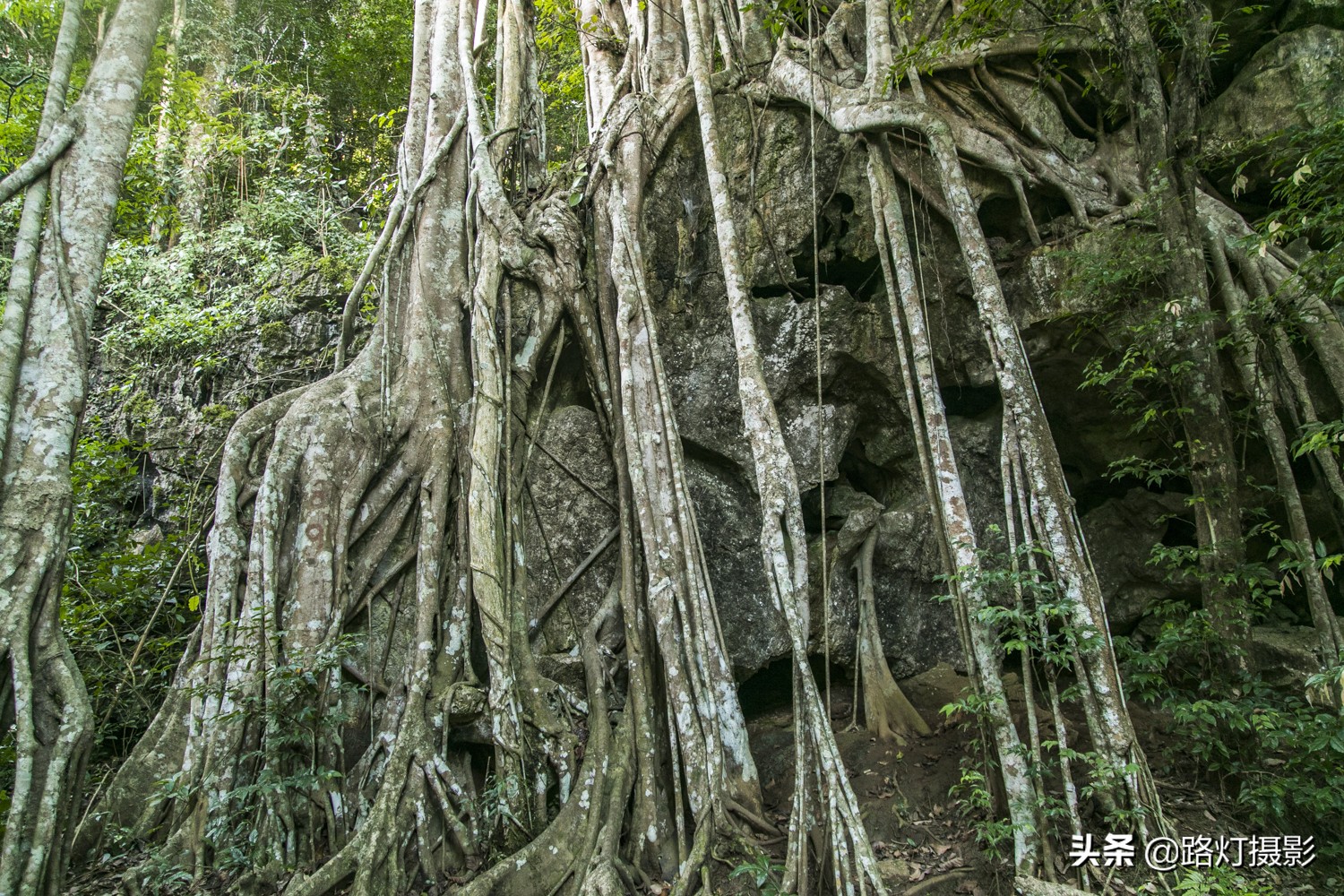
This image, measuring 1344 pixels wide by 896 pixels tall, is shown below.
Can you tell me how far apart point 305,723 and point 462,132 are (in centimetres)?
432

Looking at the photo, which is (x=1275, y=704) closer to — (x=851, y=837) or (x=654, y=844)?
(x=851, y=837)

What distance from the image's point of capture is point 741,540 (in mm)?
5094

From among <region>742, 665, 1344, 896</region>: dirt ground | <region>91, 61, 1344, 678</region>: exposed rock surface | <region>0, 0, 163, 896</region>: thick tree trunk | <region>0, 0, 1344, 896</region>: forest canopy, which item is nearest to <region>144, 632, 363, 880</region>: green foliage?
<region>0, 0, 1344, 896</region>: forest canopy

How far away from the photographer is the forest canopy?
11.0 feet

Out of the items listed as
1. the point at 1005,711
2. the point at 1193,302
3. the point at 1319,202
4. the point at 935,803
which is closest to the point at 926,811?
the point at 935,803

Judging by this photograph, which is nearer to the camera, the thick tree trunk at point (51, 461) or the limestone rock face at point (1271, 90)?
the thick tree trunk at point (51, 461)

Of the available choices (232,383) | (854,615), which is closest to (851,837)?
(854,615)

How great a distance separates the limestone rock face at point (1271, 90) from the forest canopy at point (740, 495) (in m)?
0.03

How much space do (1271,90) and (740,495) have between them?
14.5ft

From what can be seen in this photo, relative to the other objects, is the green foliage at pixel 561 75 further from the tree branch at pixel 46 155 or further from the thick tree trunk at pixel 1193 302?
the thick tree trunk at pixel 1193 302

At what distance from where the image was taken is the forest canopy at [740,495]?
11.0 feet

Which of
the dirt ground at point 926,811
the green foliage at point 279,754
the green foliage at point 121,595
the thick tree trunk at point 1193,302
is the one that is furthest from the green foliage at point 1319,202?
the green foliage at point 121,595

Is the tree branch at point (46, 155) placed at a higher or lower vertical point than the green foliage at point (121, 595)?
higher

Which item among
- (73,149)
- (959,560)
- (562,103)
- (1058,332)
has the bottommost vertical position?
(959,560)
